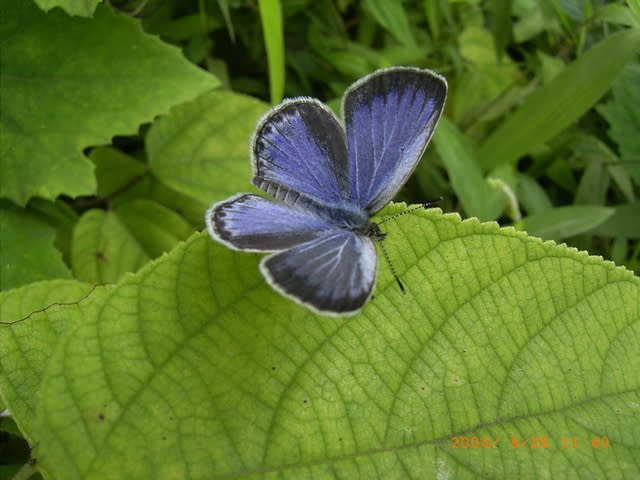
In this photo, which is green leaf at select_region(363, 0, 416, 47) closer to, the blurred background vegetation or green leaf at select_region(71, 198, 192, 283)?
the blurred background vegetation

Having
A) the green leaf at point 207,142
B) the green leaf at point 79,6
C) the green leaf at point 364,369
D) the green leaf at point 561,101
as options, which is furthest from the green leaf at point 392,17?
the green leaf at point 364,369

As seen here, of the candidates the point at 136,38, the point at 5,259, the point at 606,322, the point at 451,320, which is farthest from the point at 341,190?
the point at 5,259

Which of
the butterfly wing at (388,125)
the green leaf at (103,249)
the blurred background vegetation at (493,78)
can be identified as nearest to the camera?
the butterfly wing at (388,125)

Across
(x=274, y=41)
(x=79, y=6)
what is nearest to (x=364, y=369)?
(x=79, y=6)

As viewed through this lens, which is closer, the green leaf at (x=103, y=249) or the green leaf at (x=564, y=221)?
the green leaf at (x=103, y=249)

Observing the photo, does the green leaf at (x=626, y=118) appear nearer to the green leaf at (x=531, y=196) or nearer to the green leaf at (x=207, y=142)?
the green leaf at (x=531, y=196)

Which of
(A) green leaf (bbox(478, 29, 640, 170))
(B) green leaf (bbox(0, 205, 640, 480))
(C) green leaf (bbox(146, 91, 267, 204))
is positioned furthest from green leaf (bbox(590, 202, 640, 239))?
(C) green leaf (bbox(146, 91, 267, 204))
